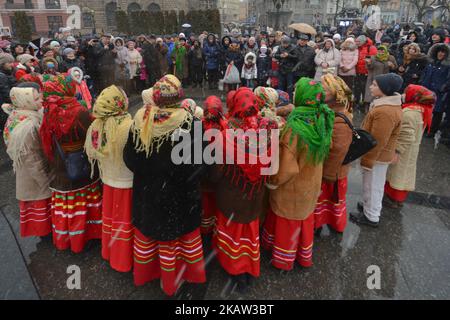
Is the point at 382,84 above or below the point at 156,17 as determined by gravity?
below

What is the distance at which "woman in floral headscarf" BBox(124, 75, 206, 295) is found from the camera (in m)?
2.22

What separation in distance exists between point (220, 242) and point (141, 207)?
76 cm

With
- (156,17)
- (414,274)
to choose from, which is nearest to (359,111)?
(414,274)

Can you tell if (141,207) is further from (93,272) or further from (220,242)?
(93,272)

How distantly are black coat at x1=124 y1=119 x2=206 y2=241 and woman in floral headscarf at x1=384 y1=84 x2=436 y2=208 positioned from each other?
8.08 ft

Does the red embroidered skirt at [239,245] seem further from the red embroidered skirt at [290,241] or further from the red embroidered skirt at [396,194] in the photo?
the red embroidered skirt at [396,194]

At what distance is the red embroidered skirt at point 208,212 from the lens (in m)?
3.00

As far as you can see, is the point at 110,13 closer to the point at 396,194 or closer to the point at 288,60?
the point at 288,60

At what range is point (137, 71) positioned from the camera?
391 inches

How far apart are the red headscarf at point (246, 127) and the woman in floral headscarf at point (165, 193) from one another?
0.30 m

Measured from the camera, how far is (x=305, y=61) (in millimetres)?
8133

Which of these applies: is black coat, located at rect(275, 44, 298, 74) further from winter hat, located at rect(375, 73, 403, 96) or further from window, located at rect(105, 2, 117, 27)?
window, located at rect(105, 2, 117, 27)

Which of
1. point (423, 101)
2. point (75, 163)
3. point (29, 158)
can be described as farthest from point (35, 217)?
point (423, 101)
